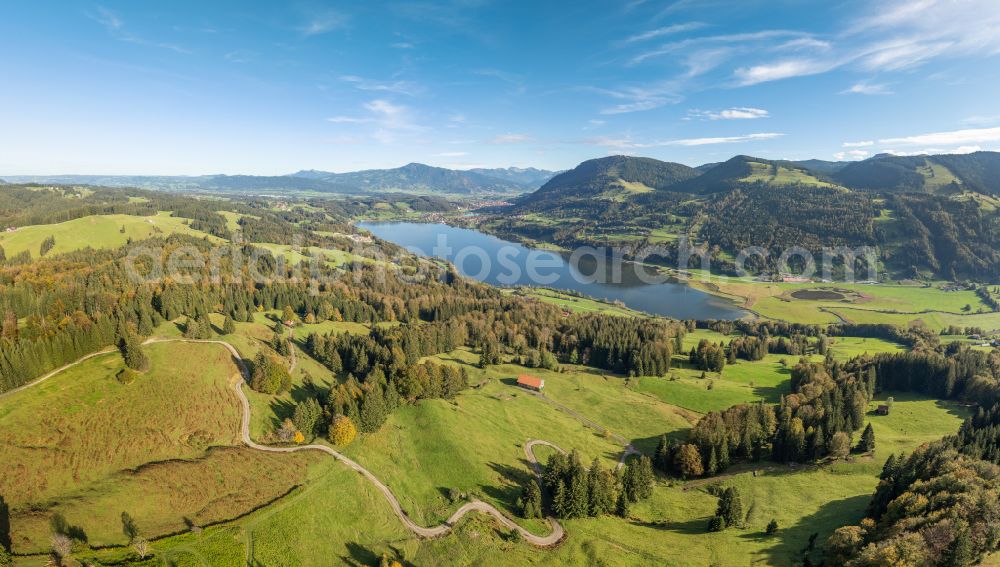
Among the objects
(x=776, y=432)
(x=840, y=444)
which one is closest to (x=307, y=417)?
(x=776, y=432)

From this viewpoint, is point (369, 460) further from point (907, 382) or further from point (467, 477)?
point (907, 382)

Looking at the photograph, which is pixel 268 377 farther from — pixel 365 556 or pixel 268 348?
pixel 365 556

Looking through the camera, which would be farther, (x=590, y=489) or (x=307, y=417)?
(x=307, y=417)

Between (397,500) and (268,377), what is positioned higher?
(268,377)

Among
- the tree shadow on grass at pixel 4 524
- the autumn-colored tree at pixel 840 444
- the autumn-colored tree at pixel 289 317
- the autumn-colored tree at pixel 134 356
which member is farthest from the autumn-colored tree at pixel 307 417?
the autumn-colored tree at pixel 840 444

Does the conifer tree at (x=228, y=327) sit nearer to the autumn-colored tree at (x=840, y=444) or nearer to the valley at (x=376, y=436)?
the valley at (x=376, y=436)

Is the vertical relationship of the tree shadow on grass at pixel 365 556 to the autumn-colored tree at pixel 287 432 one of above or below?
below

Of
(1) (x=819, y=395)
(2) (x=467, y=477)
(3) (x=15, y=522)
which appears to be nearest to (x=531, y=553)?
(2) (x=467, y=477)
